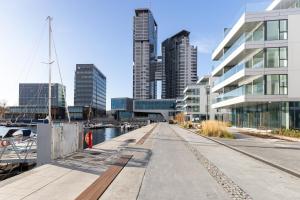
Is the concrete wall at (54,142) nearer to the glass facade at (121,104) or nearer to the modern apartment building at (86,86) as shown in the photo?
A: the modern apartment building at (86,86)

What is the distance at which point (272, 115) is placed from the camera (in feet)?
144

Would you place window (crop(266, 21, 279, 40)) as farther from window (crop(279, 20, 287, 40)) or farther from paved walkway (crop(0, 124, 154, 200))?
paved walkway (crop(0, 124, 154, 200))

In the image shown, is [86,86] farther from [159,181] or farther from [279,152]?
[159,181]

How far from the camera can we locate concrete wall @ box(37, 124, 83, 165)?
12.9 metres

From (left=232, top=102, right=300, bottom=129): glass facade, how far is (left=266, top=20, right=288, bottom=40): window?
7656 mm

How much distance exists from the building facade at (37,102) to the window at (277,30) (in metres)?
24.4

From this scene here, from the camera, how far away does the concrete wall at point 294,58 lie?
39844mm

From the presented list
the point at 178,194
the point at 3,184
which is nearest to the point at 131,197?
the point at 178,194

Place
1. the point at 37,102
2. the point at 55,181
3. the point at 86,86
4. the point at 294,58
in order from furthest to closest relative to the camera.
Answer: the point at 86,86 < the point at 37,102 < the point at 294,58 < the point at 55,181

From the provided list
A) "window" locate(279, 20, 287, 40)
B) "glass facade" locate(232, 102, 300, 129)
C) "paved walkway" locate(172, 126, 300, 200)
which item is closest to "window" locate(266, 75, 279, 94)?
"glass facade" locate(232, 102, 300, 129)

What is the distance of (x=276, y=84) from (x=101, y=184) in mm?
35804

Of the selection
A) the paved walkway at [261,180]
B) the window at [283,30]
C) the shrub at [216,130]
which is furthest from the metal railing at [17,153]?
the window at [283,30]

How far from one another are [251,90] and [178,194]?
122ft

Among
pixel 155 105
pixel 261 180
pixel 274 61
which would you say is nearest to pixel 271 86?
pixel 274 61
